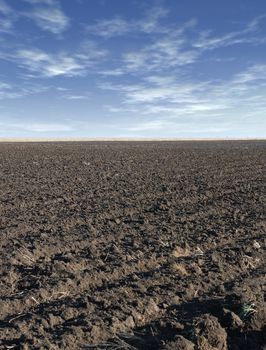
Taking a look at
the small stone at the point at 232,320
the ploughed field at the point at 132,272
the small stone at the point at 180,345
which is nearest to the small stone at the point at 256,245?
the ploughed field at the point at 132,272

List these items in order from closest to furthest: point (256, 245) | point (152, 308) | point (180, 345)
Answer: point (180, 345) < point (152, 308) < point (256, 245)

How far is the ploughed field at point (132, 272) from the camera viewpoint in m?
4.65

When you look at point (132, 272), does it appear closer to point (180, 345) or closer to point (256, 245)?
point (180, 345)

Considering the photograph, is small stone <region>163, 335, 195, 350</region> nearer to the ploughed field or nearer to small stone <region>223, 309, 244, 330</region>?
the ploughed field

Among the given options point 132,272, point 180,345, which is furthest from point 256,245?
point 180,345

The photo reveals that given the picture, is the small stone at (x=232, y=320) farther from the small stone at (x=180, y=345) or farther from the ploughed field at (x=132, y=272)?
the small stone at (x=180, y=345)

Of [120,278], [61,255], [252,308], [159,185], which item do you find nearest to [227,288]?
[252,308]

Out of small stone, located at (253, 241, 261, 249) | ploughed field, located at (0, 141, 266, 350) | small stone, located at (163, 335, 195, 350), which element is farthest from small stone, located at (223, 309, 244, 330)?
small stone, located at (253, 241, 261, 249)

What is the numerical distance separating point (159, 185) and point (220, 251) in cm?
848

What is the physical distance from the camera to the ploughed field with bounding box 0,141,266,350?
4.65m

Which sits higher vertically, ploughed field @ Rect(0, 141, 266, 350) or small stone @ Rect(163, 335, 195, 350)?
small stone @ Rect(163, 335, 195, 350)

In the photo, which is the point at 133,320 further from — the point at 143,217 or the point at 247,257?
the point at 143,217

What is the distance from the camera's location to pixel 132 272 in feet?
21.3

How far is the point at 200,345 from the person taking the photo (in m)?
4.42
